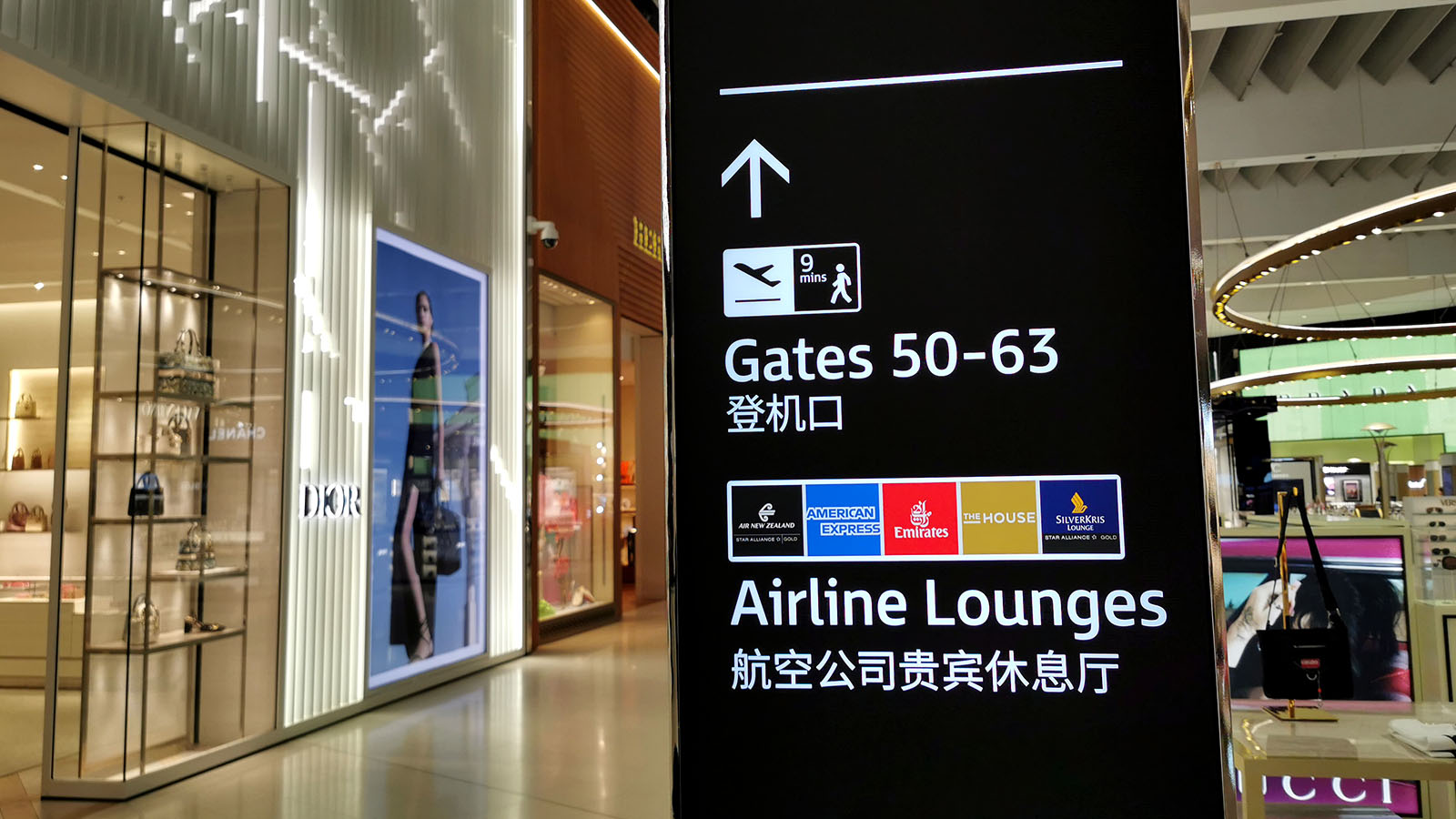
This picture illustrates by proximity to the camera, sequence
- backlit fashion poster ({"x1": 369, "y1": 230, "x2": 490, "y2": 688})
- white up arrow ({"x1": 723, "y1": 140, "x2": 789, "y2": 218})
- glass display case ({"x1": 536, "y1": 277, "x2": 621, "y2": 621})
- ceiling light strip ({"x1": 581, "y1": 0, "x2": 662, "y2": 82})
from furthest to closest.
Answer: ceiling light strip ({"x1": 581, "y1": 0, "x2": 662, "y2": 82})
glass display case ({"x1": 536, "y1": 277, "x2": 621, "y2": 621})
backlit fashion poster ({"x1": 369, "y1": 230, "x2": 490, "y2": 688})
white up arrow ({"x1": 723, "y1": 140, "x2": 789, "y2": 218})

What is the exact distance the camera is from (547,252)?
855 cm

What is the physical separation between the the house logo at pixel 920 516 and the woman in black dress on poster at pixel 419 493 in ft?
18.4

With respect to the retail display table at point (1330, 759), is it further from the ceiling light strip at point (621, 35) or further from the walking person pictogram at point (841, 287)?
the ceiling light strip at point (621, 35)

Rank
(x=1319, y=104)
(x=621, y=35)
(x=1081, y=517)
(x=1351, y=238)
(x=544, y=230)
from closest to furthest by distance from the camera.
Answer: (x=1081, y=517) < (x=1351, y=238) < (x=544, y=230) < (x=1319, y=104) < (x=621, y=35)

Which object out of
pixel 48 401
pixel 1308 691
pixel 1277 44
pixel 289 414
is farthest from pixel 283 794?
pixel 1277 44

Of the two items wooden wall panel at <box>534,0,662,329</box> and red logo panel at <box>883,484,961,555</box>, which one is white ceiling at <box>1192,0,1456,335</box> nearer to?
wooden wall panel at <box>534,0,662,329</box>

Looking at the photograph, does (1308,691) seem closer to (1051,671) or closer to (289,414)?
(1051,671)

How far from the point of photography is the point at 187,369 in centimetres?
458

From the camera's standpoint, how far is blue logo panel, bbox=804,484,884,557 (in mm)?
1147

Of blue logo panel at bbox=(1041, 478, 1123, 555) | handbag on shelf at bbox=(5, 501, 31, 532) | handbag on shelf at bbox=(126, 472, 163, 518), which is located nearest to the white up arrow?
blue logo panel at bbox=(1041, 478, 1123, 555)

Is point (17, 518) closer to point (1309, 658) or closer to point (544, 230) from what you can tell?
point (544, 230)

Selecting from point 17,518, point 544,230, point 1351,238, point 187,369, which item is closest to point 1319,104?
point 1351,238

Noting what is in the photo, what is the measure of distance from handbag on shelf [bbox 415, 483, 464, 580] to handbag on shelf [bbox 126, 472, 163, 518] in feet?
7.09

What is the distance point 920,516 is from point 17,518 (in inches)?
344
